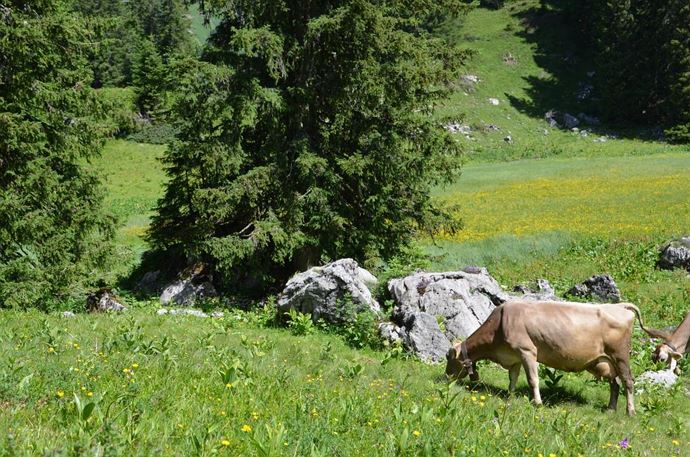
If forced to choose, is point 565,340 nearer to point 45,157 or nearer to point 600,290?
point 600,290

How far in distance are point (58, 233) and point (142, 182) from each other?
40.0 meters

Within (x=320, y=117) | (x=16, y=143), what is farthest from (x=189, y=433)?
(x=320, y=117)

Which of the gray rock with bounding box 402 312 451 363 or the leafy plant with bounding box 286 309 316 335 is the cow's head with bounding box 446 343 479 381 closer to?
the gray rock with bounding box 402 312 451 363

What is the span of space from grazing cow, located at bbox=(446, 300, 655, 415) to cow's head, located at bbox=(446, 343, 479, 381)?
0.02 metres

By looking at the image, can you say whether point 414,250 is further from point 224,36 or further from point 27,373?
point 27,373

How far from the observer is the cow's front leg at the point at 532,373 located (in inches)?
330

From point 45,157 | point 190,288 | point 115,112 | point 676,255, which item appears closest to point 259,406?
point 45,157

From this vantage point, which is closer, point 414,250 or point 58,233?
point 58,233

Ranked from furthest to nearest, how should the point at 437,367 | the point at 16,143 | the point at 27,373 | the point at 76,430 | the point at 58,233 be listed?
the point at 58,233, the point at 16,143, the point at 437,367, the point at 27,373, the point at 76,430

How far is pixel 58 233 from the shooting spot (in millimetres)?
14219

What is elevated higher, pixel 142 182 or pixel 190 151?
pixel 190 151

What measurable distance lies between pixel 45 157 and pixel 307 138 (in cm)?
674

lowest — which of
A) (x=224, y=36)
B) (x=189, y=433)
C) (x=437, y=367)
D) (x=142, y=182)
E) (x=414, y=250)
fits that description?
(x=142, y=182)

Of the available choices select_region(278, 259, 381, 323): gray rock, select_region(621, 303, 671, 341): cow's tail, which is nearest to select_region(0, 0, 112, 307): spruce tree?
select_region(278, 259, 381, 323): gray rock
